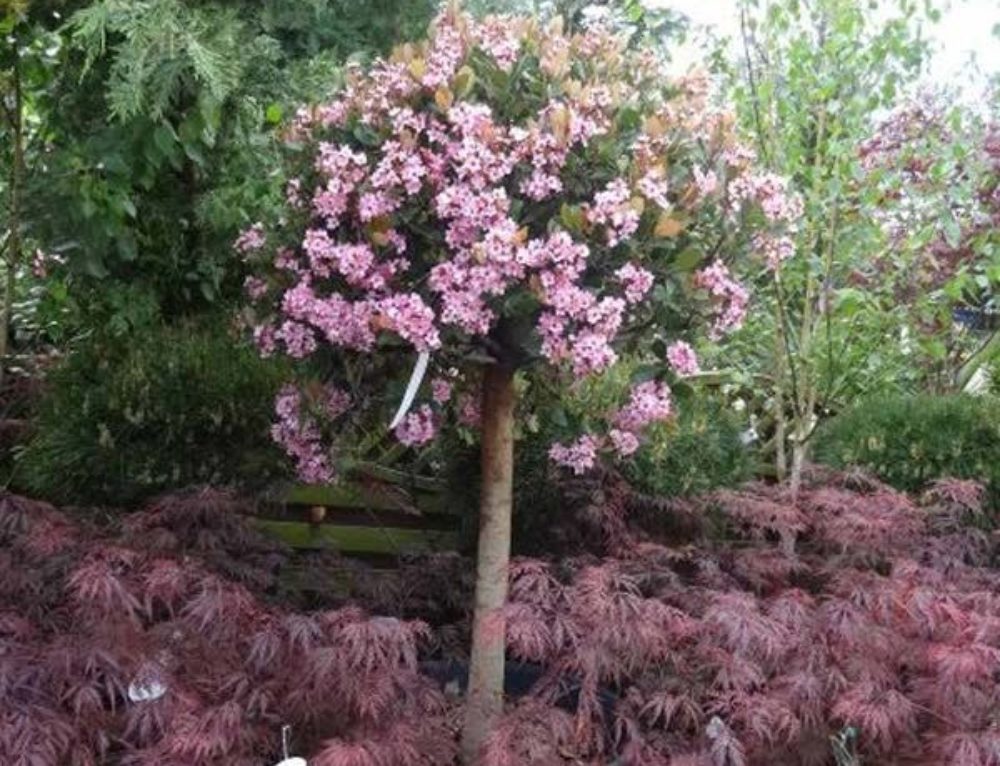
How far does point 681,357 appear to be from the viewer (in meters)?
2.48

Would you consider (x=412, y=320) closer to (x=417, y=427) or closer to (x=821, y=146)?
(x=417, y=427)

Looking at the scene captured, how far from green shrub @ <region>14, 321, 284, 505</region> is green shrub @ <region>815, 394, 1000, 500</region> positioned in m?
1.96

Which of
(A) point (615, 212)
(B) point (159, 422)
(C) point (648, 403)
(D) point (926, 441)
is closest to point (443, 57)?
(A) point (615, 212)

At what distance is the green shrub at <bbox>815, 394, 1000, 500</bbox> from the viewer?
12.9 feet

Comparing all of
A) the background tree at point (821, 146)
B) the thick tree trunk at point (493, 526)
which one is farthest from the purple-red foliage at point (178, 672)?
the background tree at point (821, 146)

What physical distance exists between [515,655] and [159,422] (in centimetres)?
142

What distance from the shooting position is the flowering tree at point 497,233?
2281mm

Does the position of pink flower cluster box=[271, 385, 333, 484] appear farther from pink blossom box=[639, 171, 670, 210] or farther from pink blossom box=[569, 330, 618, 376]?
pink blossom box=[639, 171, 670, 210]

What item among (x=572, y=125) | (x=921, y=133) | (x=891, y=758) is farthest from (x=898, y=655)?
(x=921, y=133)

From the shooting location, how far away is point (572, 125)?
2.30 metres

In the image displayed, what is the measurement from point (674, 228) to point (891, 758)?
1114 mm

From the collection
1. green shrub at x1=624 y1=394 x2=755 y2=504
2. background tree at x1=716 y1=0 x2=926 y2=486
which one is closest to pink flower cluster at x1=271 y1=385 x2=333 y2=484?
green shrub at x1=624 y1=394 x2=755 y2=504

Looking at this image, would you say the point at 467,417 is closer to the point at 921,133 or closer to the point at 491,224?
the point at 491,224

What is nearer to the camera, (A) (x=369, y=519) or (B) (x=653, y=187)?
(B) (x=653, y=187)
